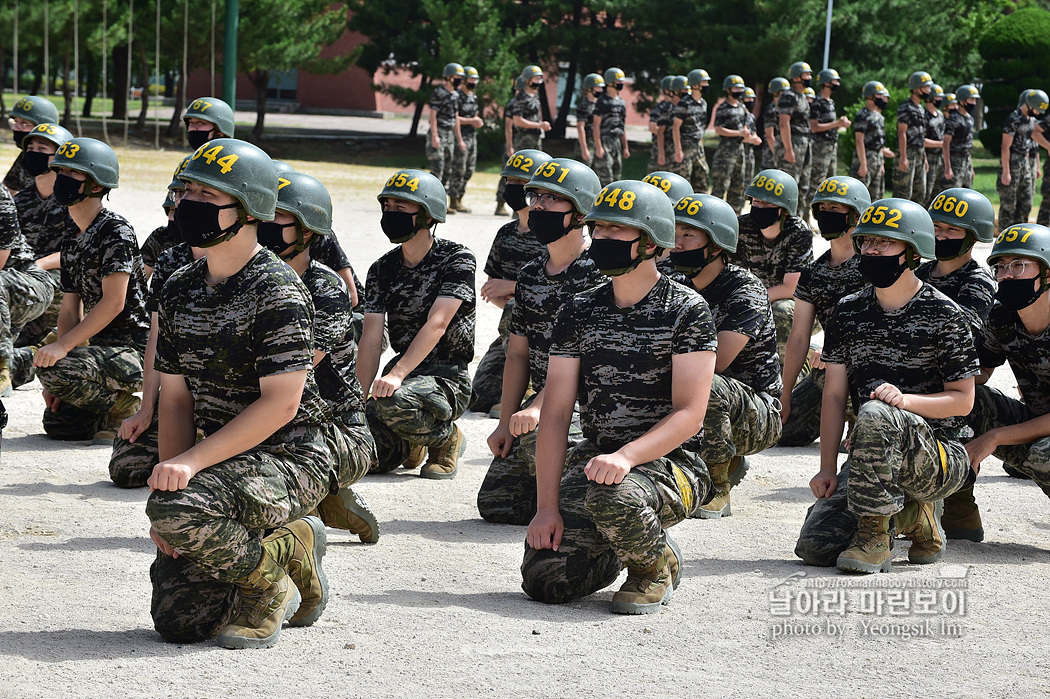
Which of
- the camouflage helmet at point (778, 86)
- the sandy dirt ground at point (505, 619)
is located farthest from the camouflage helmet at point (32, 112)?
the camouflage helmet at point (778, 86)

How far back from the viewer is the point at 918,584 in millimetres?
5996

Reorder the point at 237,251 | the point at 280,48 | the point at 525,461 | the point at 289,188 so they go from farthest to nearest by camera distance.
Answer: the point at 280,48
the point at 525,461
the point at 289,188
the point at 237,251

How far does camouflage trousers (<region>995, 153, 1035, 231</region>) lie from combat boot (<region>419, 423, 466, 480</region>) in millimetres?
A: 15419

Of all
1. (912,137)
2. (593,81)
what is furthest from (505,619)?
(912,137)

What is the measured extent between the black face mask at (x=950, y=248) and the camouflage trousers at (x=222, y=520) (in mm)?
3886

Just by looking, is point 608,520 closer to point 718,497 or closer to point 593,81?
point 718,497

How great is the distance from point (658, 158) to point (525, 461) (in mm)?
15138

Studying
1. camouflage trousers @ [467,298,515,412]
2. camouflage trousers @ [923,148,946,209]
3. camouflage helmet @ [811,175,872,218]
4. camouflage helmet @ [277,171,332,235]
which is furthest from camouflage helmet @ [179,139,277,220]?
camouflage trousers @ [923,148,946,209]

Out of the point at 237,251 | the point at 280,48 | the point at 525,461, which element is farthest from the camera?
the point at 280,48

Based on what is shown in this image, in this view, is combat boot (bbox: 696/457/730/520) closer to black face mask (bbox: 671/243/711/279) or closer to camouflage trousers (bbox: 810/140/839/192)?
black face mask (bbox: 671/243/711/279)

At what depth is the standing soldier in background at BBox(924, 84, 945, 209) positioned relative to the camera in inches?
878

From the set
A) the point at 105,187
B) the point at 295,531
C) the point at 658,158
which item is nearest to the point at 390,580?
the point at 295,531

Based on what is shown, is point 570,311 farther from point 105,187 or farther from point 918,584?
point 105,187

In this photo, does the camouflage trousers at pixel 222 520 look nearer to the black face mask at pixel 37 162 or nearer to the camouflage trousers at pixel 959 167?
the black face mask at pixel 37 162
